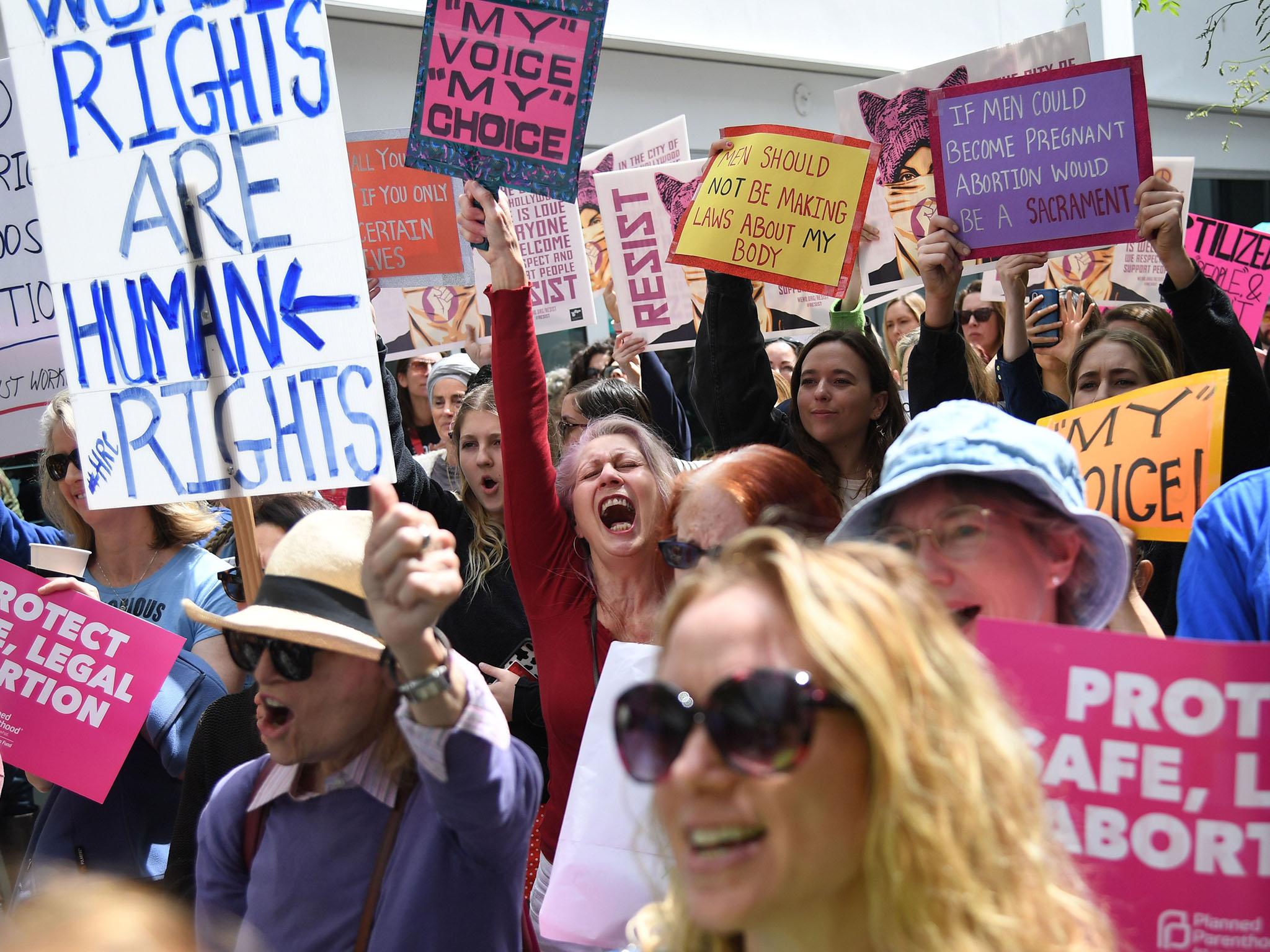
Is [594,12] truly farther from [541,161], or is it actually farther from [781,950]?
[781,950]

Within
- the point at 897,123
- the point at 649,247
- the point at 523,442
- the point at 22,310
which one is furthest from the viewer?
the point at 649,247

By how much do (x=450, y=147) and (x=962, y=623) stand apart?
200cm

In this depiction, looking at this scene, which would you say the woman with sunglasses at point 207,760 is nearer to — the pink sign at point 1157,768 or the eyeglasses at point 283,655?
the eyeglasses at point 283,655

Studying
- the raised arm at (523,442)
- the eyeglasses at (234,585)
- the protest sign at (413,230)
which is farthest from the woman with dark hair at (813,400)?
the eyeglasses at (234,585)

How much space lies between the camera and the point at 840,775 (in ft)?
3.93

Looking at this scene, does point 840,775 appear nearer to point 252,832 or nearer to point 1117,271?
point 252,832

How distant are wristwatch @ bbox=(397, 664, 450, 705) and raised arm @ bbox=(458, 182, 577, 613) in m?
1.21

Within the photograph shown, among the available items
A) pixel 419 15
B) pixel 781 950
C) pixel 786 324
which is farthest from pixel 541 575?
pixel 419 15

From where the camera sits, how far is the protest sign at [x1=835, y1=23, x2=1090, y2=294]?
13.6ft

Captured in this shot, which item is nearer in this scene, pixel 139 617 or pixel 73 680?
pixel 73 680

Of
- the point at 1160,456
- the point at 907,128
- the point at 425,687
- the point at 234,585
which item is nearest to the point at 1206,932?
the point at 425,687

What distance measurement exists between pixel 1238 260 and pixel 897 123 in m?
2.16

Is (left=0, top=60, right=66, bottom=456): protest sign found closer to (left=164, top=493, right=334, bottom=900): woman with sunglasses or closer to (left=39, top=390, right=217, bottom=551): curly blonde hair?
(left=39, top=390, right=217, bottom=551): curly blonde hair

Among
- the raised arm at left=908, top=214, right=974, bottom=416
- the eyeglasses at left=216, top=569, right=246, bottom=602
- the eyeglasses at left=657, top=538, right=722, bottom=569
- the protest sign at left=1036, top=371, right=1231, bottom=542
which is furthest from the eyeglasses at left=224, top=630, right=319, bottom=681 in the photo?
the raised arm at left=908, top=214, right=974, bottom=416
